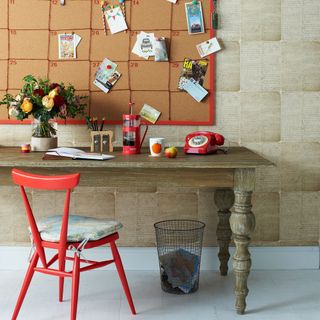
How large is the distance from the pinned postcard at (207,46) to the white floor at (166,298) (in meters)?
1.28

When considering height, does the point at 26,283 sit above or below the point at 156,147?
below

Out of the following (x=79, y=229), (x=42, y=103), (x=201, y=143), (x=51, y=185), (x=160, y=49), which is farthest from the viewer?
(x=160, y=49)

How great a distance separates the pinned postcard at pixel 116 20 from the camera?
3484mm

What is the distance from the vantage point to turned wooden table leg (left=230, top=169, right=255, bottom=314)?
112 inches

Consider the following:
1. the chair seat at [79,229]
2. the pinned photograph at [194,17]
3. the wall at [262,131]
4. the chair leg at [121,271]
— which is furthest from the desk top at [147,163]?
the pinned photograph at [194,17]

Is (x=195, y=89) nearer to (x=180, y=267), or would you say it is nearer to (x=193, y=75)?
(x=193, y=75)

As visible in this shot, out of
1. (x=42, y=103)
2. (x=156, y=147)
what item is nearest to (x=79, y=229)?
(x=156, y=147)

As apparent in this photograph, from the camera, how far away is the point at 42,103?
3.24 metres

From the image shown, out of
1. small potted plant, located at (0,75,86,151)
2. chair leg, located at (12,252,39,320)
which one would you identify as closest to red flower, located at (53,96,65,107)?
small potted plant, located at (0,75,86,151)

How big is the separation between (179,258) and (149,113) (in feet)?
2.79

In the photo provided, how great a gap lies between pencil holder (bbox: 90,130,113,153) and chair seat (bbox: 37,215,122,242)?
48cm

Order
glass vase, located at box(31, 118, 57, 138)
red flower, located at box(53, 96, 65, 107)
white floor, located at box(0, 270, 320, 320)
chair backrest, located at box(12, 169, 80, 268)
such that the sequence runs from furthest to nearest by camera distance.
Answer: glass vase, located at box(31, 118, 57, 138)
red flower, located at box(53, 96, 65, 107)
white floor, located at box(0, 270, 320, 320)
chair backrest, located at box(12, 169, 80, 268)

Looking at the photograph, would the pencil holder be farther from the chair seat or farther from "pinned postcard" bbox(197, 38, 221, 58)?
"pinned postcard" bbox(197, 38, 221, 58)

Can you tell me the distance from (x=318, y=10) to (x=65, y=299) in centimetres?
213
